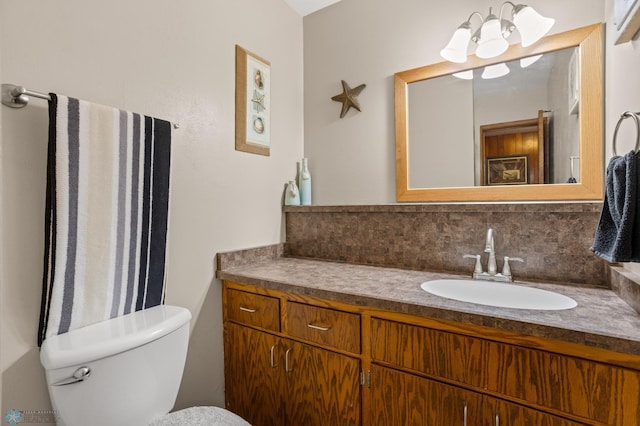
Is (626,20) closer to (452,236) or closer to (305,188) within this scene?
(452,236)

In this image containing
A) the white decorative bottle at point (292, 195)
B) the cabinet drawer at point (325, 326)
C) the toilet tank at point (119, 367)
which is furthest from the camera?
the white decorative bottle at point (292, 195)

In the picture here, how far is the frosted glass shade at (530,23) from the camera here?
133cm

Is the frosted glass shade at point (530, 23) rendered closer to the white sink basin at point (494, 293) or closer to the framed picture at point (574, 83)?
the framed picture at point (574, 83)

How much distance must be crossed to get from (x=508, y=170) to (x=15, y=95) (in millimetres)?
1867

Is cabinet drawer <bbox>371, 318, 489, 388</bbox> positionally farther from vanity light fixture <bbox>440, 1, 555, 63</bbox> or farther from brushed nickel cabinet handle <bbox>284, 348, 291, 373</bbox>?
vanity light fixture <bbox>440, 1, 555, 63</bbox>

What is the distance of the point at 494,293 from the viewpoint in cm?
133

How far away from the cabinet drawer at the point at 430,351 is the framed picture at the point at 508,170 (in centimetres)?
85

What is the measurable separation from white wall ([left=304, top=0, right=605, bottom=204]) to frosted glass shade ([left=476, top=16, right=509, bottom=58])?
0.51 ft

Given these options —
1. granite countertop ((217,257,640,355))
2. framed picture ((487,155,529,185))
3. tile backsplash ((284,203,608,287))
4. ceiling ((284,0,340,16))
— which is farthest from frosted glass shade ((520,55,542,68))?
ceiling ((284,0,340,16))

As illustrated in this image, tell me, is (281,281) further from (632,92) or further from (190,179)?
(632,92)

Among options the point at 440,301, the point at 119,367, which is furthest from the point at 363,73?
the point at 119,367

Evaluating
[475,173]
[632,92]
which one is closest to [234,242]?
[475,173]

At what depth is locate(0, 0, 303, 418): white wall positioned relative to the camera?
937 mm

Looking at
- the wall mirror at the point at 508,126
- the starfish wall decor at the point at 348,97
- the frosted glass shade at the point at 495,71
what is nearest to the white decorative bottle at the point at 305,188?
the starfish wall decor at the point at 348,97
